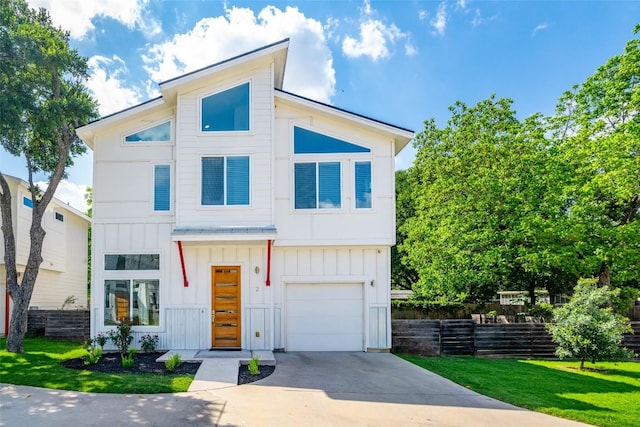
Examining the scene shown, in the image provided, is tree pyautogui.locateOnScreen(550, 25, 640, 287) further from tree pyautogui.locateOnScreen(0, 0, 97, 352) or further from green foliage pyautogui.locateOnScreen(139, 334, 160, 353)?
tree pyautogui.locateOnScreen(0, 0, 97, 352)

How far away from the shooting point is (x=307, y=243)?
1209 cm

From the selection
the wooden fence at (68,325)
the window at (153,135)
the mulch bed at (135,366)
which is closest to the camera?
the mulch bed at (135,366)

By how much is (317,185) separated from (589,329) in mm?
7897

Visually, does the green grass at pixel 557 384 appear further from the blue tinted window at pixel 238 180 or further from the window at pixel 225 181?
the window at pixel 225 181

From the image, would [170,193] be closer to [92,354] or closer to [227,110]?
[227,110]

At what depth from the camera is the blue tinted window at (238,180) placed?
1186 cm

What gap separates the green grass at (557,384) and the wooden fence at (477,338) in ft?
1.70

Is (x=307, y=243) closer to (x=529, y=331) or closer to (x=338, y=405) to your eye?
(x=338, y=405)

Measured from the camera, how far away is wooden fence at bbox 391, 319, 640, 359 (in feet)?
41.5

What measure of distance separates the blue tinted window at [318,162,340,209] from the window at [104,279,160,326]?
5095 millimetres

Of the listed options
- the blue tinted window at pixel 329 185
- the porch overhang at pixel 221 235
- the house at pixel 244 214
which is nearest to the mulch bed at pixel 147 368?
the house at pixel 244 214

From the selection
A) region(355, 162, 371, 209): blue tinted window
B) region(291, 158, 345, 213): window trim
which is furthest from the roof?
region(291, 158, 345, 213): window trim

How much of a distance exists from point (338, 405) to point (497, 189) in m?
12.2

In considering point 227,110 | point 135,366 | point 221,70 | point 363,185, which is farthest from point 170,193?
point 363,185
